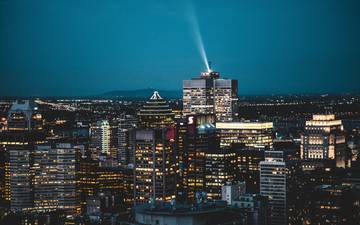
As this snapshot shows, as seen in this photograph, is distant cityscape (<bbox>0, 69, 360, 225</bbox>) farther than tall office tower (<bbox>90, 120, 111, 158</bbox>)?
No

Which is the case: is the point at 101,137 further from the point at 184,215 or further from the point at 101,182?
the point at 184,215

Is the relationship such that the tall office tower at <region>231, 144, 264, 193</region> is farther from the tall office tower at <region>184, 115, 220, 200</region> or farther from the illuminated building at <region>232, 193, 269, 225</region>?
the illuminated building at <region>232, 193, 269, 225</region>

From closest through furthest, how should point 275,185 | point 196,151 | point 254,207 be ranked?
1. point 254,207
2. point 275,185
3. point 196,151

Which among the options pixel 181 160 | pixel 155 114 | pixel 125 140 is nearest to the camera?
pixel 181 160

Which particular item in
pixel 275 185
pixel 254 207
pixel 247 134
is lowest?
pixel 254 207

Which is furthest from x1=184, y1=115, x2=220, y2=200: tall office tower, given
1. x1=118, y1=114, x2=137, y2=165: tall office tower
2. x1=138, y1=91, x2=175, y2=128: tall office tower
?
x1=118, y1=114, x2=137, y2=165: tall office tower

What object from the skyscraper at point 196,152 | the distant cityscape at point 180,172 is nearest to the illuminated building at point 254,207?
the distant cityscape at point 180,172

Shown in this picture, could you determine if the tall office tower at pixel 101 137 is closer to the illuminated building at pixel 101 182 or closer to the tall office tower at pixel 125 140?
the tall office tower at pixel 125 140

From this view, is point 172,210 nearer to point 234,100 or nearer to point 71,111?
point 234,100

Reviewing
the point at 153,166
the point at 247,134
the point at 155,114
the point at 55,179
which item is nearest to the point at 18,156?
the point at 55,179
